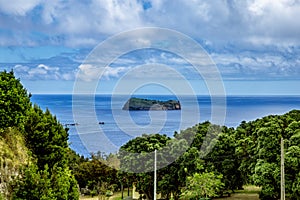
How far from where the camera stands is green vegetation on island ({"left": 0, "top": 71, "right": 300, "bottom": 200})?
→ 10.6 m

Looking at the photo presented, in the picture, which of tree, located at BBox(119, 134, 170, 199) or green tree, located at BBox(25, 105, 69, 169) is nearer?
green tree, located at BBox(25, 105, 69, 169)

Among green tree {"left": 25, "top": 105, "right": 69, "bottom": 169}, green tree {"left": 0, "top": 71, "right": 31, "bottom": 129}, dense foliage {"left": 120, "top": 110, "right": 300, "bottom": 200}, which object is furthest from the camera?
dense foliage {"left": 120, "top": 110, "right": 300, "bottom": 200}

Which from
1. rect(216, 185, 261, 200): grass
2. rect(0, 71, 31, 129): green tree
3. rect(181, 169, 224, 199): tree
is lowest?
rect(216, 185, 261, 200): grass

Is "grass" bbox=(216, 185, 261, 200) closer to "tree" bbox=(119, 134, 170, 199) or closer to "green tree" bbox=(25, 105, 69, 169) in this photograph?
"tree" bbox=(119, 134, 170, 199)

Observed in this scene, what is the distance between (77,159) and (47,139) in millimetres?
8805

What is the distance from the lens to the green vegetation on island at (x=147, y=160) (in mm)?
10609

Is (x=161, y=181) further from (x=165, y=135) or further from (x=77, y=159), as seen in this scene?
(x=77, y=159)

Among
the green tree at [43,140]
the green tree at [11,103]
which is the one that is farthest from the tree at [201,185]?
the green tree at [11,103]

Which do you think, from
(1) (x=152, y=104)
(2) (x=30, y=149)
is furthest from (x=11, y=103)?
(1) (x=152, y=104)

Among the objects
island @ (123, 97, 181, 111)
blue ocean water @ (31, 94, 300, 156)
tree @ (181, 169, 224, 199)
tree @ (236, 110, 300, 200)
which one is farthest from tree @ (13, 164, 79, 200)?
tree @ (236, 110, 300, 200)

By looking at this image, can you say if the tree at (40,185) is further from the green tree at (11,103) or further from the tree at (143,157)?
the tree at (143,157)

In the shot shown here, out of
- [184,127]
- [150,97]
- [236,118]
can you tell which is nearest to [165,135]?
[184,127]

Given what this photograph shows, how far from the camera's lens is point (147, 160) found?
16.9 meters

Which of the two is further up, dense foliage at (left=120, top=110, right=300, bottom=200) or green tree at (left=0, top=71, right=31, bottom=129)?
green tree at (left=0, top=71, right=31, bottom=129)
